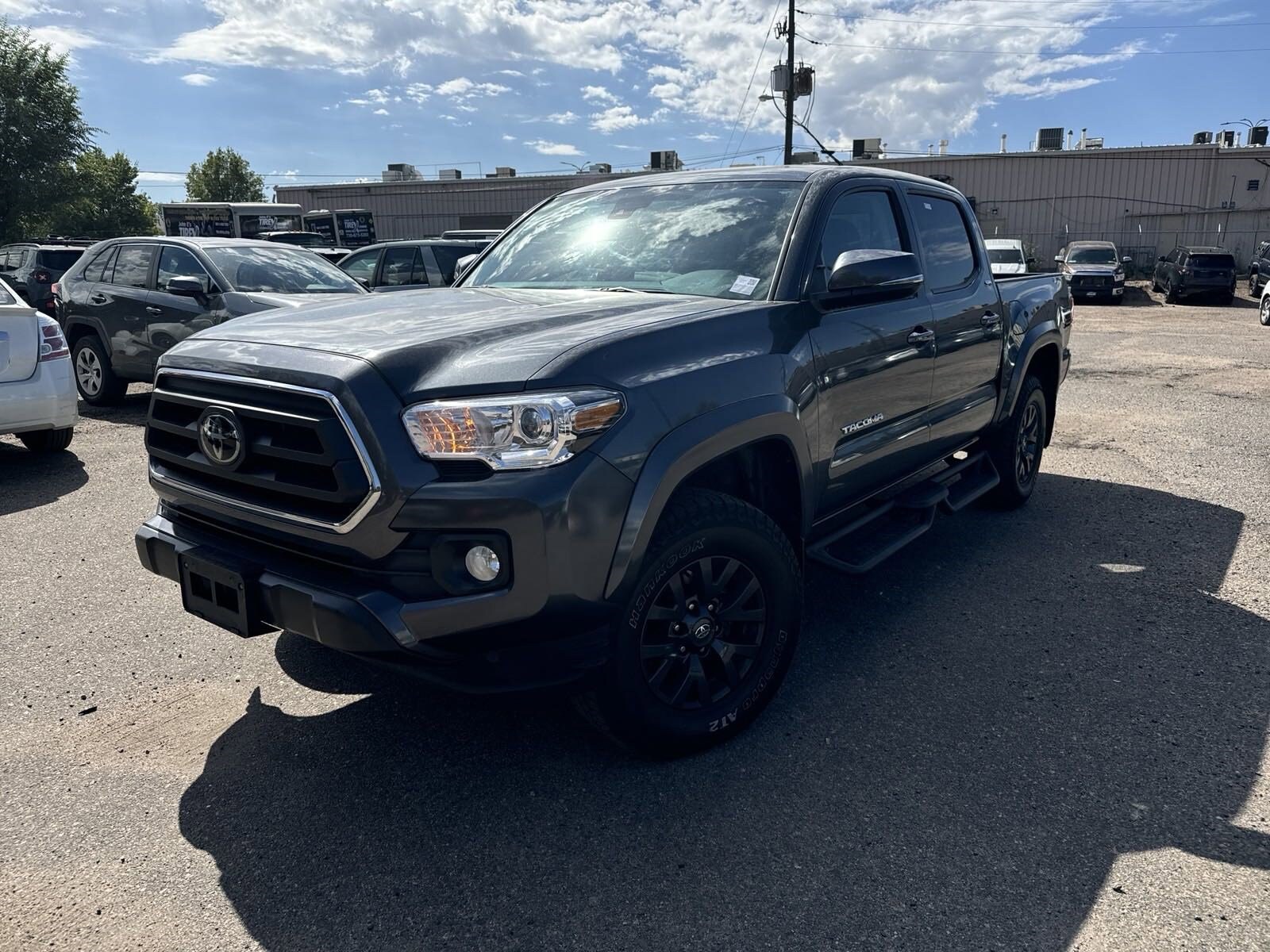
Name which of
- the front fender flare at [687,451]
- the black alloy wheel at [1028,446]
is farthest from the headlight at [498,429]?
the black alloy wheel at [1028,446]

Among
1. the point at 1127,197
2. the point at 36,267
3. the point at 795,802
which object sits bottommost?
the point at 795,802

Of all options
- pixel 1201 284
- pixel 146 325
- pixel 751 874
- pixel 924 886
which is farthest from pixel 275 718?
pixel 1201 284

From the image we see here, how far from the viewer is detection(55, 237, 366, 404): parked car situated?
8.45 metres

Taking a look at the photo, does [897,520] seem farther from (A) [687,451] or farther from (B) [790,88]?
(B) [790,88]

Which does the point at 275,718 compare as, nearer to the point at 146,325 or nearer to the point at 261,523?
the point at 261,523

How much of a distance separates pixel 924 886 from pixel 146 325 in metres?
8.80

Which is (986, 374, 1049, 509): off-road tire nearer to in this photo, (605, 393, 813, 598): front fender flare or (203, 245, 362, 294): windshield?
(605, 393, 813, 598): front fender flare

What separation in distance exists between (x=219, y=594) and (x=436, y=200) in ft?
144

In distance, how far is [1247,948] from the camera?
2.20 metres

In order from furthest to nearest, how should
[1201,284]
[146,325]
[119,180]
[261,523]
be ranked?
[119,180] → [1201,284] → [146,325] → [261,523]

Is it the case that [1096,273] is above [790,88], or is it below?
below

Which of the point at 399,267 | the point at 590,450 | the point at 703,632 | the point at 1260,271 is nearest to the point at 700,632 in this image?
the point at 703,632

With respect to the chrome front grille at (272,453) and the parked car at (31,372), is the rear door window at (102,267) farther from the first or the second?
the chrome front grille at (272,453)

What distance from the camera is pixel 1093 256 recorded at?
26516 millimetres
